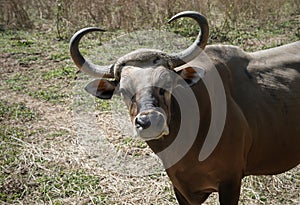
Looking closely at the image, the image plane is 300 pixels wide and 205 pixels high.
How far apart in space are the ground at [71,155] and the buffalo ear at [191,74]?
1.64m

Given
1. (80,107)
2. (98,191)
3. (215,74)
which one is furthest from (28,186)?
(215,74)

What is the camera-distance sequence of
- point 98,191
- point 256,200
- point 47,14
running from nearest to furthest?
point 256,200, point 98,191, point 47,14

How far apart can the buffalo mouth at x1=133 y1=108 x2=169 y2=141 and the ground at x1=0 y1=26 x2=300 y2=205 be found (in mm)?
1895

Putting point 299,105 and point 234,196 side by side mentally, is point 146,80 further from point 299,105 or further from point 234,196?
point 299,105

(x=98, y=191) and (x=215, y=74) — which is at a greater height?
(x=215, y=74)

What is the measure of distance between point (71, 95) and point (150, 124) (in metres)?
4.95

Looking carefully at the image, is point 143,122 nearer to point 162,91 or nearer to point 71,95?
point 162,91

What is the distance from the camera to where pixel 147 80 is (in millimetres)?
3176

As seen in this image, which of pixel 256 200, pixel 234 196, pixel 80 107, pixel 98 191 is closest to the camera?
pixel 234 196

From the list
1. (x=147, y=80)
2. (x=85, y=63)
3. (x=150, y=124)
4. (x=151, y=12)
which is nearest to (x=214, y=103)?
(x=147, y=80)

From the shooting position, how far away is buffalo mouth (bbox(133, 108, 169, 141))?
2895 mm

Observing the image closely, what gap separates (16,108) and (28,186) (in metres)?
2.38

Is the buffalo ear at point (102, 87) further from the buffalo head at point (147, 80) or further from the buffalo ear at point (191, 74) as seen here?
the buffalo ear at point (191, 74)

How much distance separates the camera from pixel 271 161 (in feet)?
13.0
